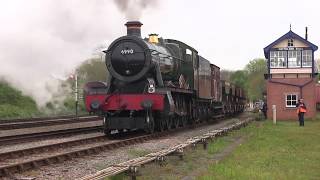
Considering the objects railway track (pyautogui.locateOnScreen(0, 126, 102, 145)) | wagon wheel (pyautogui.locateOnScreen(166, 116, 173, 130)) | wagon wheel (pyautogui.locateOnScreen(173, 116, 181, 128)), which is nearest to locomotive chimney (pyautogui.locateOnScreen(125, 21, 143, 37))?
wagon wheel (pyautogui.locateOnScreen(166, 116, 173, 130))

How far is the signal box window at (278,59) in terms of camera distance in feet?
111

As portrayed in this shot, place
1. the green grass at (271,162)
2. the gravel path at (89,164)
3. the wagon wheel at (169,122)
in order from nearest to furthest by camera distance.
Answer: the green grass at (271,162), the gravel path at (89,164), the wagon wheel at (169,122)

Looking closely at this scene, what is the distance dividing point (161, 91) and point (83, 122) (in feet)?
35.2

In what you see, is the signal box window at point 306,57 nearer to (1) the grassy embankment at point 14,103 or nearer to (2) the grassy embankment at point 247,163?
(1) the grassy embankment at point 14,103

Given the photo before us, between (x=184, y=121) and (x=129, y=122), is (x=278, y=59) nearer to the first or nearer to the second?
(x=184, y=121)

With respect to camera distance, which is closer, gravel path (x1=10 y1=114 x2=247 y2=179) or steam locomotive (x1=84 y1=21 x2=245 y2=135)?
gravel path (x1=10 y1=114 x2=247 y2=179)

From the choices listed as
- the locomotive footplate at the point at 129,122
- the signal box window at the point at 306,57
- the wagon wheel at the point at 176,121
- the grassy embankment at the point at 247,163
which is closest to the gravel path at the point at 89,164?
the grassy embankment at the point at 247,163

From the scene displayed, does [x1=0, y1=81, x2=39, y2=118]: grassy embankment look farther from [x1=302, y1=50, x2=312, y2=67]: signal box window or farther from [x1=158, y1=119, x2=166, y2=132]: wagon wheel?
[x1=302, y1=50, x2=312, y2=67]: signal box window

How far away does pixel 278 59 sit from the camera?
34062mm

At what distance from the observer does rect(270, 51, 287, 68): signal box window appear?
111ft

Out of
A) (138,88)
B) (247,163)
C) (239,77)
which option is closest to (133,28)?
(138,88)

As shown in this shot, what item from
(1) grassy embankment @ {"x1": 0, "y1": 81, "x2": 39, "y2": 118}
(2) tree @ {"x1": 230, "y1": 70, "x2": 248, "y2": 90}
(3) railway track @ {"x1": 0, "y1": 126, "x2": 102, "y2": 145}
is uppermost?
(2) tree @ {"x1": 230, "y1": 70, "x2": 248, "y2": 90}

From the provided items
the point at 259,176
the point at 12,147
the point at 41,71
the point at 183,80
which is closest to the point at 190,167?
the point at 259,176

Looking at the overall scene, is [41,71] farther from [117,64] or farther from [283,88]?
[283,88]
